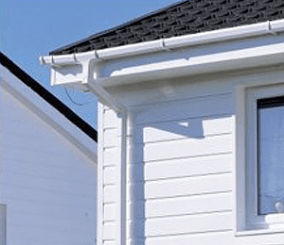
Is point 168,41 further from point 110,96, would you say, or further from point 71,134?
point 71,134

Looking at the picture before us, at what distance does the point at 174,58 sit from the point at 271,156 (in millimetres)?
1207

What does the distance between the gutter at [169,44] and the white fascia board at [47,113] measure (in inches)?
385

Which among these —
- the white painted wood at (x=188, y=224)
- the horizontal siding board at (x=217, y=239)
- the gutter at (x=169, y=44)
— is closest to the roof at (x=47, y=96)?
the gutter at (x=169, y=44)

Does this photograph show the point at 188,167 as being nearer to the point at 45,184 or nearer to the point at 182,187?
the point at 182,187

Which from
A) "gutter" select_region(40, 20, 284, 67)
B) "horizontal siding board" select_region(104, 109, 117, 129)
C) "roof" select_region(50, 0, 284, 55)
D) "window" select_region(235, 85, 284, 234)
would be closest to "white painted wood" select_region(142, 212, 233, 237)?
"window" select_region(235, 85, 284, 234)

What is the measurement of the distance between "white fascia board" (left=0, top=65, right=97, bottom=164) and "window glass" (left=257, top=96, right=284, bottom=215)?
10648 mm

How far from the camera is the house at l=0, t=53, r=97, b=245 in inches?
994

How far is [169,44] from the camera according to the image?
14.5 meters

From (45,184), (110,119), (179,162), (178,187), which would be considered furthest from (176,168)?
(45,184)

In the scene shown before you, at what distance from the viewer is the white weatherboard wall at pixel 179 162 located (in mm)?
14570

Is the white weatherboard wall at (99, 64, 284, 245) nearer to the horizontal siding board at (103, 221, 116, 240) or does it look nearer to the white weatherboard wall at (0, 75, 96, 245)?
the horizontal siding board at (103, 221, 116, 240)

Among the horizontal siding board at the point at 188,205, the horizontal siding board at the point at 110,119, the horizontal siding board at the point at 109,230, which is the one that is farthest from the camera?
the horizontal siding board at the point at 110,119

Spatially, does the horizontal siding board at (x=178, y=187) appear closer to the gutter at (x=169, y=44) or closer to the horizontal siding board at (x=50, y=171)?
the gutter at (x=169, y=44)

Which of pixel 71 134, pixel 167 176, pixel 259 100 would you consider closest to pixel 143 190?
pixel 167 176
